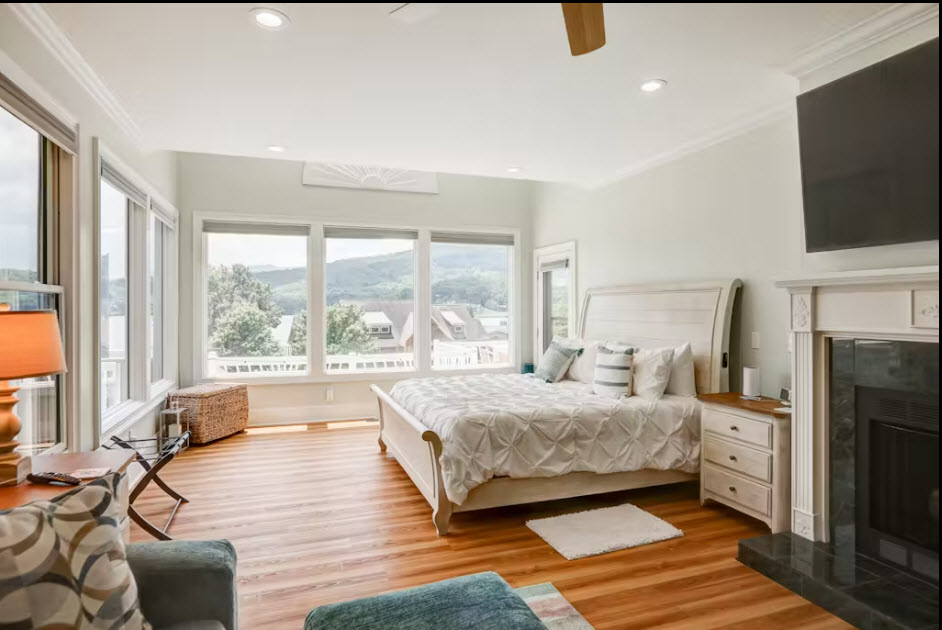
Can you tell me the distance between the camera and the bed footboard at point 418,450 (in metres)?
2.91

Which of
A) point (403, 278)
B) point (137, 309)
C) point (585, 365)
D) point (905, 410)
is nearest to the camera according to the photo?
point (905, 410)

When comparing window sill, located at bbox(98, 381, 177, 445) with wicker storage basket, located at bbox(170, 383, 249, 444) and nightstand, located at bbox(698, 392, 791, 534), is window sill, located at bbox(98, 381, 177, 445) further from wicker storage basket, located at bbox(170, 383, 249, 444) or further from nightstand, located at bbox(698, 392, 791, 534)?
nightstand, located at bbox(698, 392, 791, 534)

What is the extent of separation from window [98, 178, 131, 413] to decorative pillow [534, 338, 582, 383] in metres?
3.14

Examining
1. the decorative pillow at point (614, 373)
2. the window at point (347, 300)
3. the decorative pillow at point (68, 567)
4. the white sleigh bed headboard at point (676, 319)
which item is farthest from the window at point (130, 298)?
the white sleigh bed headboard at point (676, 319)

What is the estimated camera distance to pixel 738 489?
2996 millimetres

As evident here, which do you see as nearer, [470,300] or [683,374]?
[683,374]

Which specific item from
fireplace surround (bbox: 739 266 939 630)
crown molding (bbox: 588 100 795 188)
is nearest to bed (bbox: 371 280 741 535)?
fireplace surround (bbox: 739 266 939 630)

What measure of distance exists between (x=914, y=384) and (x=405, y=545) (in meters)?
2.34

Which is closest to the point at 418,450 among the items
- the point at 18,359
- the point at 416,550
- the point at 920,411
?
the point at 416,550

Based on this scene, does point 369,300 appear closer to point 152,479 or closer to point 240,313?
point 240,313

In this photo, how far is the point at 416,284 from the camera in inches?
240

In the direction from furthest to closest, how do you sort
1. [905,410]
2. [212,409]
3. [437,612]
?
1. [212,409]
2. [905,410]
3. [437,612]

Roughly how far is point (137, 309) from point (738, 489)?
4394 millimetres

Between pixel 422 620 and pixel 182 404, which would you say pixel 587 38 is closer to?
pixel 422 620
